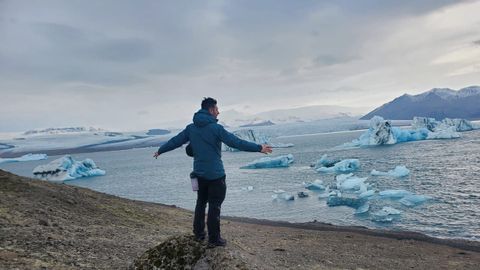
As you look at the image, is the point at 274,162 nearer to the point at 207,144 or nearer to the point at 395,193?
the point at 395,193

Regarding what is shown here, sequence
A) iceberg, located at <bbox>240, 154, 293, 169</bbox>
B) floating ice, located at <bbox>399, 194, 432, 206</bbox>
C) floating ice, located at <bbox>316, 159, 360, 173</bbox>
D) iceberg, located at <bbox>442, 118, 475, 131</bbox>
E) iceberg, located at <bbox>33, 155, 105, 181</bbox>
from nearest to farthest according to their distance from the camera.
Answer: floating ice, located at <bbox>399, 194, 432, 206</bbox> → floating ice, located at <bbox>316, 159, 360, 173</bbox> → iceberg, located at <bbox>240, 154, 293, 169</bbox> → iceberg, located at <bbox>33, 155, 105, 181</bbox> → iceberg, located at <bbox>442, 118, 475, 131</bbox>

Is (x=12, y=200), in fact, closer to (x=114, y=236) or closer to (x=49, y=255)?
(x=114, y=236)

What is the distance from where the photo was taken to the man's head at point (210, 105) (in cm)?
672

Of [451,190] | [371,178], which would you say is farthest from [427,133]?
[451,190]

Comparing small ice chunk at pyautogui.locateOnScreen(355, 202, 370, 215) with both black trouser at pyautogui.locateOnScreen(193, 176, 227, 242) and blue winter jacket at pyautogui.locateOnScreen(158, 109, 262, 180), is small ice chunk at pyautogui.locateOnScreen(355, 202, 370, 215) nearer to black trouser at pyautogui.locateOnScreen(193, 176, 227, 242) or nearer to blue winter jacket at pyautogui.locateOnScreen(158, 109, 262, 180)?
black trouser at pyautogui.locateOnScreen(193, 176, 227, 242)

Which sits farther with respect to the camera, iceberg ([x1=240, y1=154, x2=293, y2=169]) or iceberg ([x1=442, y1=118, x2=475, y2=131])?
iceberg ([x1=442, y1=118, x2=475, y2=131])

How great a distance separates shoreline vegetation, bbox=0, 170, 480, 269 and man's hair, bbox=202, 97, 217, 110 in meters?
2.36

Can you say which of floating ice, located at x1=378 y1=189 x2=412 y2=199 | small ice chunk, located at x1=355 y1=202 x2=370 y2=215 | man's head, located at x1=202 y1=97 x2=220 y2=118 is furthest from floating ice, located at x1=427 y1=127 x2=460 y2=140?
man's head, located at x1=202 y1=97 x2=220 y2=118

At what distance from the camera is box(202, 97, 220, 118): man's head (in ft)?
22.1

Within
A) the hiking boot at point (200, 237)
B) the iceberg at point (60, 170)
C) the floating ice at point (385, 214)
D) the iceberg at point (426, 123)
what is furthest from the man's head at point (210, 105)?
the iceberg at point (426, 123)

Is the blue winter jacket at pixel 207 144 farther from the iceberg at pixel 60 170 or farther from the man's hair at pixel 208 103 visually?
the iceberg at pixel 60 170

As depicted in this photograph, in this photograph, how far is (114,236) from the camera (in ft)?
33.4

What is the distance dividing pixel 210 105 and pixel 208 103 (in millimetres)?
49

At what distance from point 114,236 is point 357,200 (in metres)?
22.4
